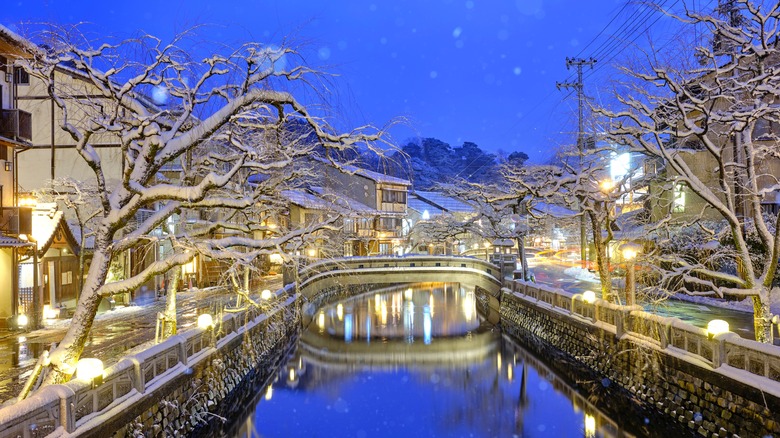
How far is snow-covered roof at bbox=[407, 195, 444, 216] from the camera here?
6931 centimetres

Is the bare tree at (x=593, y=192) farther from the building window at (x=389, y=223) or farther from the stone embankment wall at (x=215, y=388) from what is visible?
the building window at (x=389, y=223)

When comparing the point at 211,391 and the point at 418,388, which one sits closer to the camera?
the point at 211,391

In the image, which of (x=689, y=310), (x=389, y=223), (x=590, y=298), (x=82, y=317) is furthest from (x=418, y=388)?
(x=389, y=223)

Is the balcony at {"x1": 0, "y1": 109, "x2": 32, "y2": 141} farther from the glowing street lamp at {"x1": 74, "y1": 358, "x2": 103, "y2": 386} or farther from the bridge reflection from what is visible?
the glowing street lamp at {"x1": 74, "y1": 358, "x2": 103, "y2": 386}

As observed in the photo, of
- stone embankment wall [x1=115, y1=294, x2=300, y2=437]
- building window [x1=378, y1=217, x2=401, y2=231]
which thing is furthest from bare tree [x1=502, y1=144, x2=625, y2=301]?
building window [x1=378, y1=217, x2=401, y2=231]

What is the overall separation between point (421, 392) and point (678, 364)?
9.53m

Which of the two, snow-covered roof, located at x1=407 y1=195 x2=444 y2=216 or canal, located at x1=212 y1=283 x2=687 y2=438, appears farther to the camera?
snow-covered roof, located at x1=407 y1=195 x2=444 y2=216

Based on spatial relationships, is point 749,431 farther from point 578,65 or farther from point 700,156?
point 578,65

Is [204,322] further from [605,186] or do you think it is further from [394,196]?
[394,196]

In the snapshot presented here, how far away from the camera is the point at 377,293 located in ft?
177

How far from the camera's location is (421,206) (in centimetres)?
7031

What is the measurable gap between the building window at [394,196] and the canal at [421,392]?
29408 millimetres

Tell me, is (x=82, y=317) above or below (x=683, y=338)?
above

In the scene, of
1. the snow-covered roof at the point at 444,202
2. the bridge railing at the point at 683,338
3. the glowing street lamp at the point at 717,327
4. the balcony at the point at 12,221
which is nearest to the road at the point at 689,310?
the bridge railing at the point at 683,338
